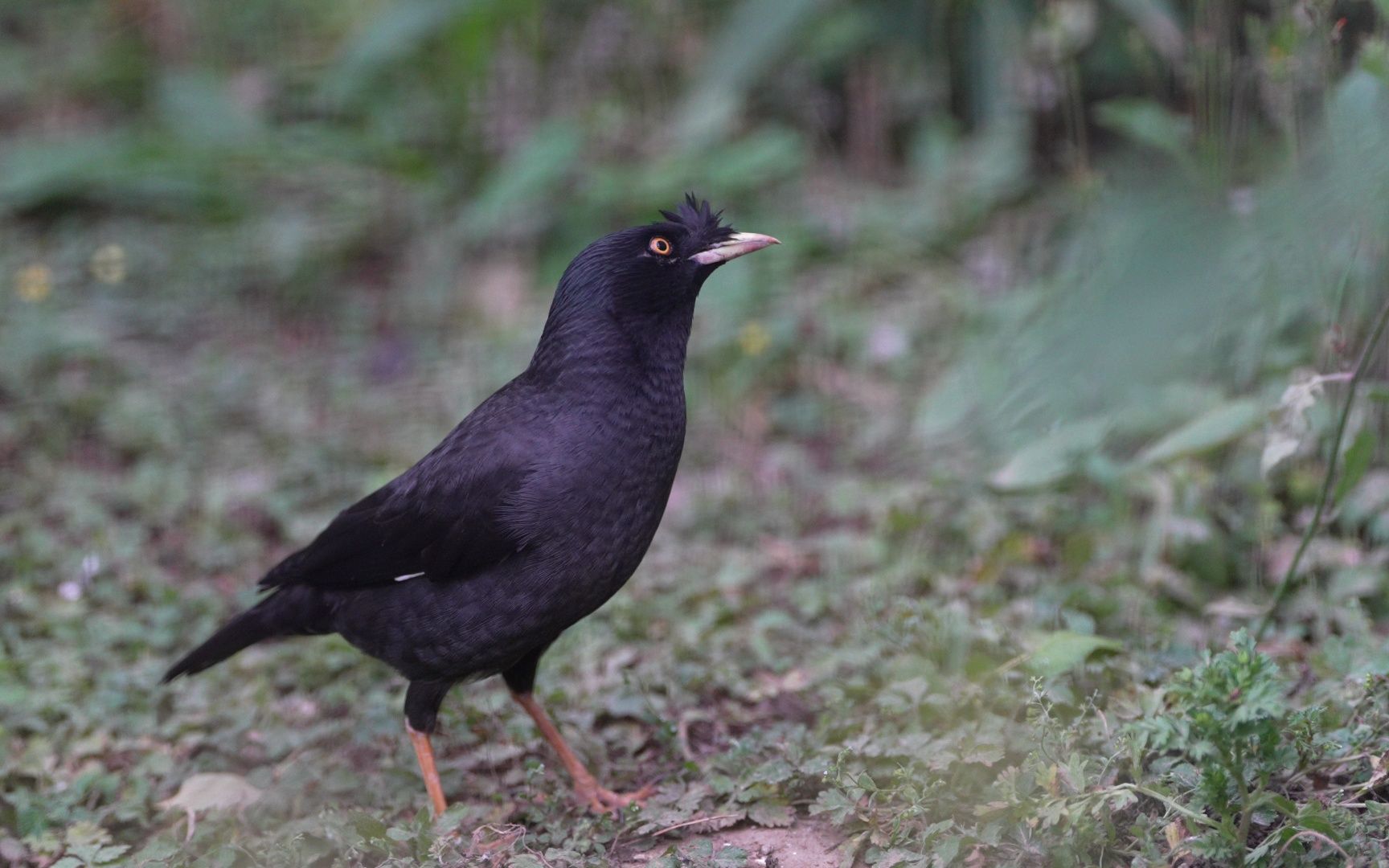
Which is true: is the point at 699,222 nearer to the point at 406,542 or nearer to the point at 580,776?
the point at 406,542

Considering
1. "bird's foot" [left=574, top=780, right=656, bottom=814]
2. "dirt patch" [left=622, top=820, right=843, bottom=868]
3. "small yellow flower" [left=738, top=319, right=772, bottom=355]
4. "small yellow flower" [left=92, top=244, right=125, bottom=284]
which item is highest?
"small yellow flower" [left=92, top=244, right=125, bottom=284]

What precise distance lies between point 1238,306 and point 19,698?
157 inches

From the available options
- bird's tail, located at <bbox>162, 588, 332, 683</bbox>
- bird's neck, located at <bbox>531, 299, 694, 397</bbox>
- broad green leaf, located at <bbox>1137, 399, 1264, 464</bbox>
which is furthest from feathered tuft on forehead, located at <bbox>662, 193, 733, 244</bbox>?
broad green leaf, located at <bbox>1137, 399, 1264, 464</bbox>

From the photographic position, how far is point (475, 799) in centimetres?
383

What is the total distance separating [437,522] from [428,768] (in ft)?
2.23

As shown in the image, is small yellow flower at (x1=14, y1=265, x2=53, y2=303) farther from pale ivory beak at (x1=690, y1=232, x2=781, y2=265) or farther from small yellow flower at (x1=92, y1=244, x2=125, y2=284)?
pale ivory beak at (x1=690, y1=232, x2=781, y2=265)

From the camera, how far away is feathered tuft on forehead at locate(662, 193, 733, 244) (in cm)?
381

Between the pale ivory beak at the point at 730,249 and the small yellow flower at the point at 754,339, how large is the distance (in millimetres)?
2458

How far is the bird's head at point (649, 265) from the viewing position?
371 cm

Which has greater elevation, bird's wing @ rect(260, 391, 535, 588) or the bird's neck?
the bird's neck

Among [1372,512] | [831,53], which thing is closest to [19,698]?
[1372,512]

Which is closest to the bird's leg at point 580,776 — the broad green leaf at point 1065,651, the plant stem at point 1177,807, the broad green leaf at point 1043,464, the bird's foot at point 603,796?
the bird's foot at point 603,796

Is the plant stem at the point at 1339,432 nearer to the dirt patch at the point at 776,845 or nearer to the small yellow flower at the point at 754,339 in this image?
the dirt patch at the point at 776,845

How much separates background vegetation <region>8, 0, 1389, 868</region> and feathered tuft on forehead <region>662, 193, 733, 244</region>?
3.05ft
